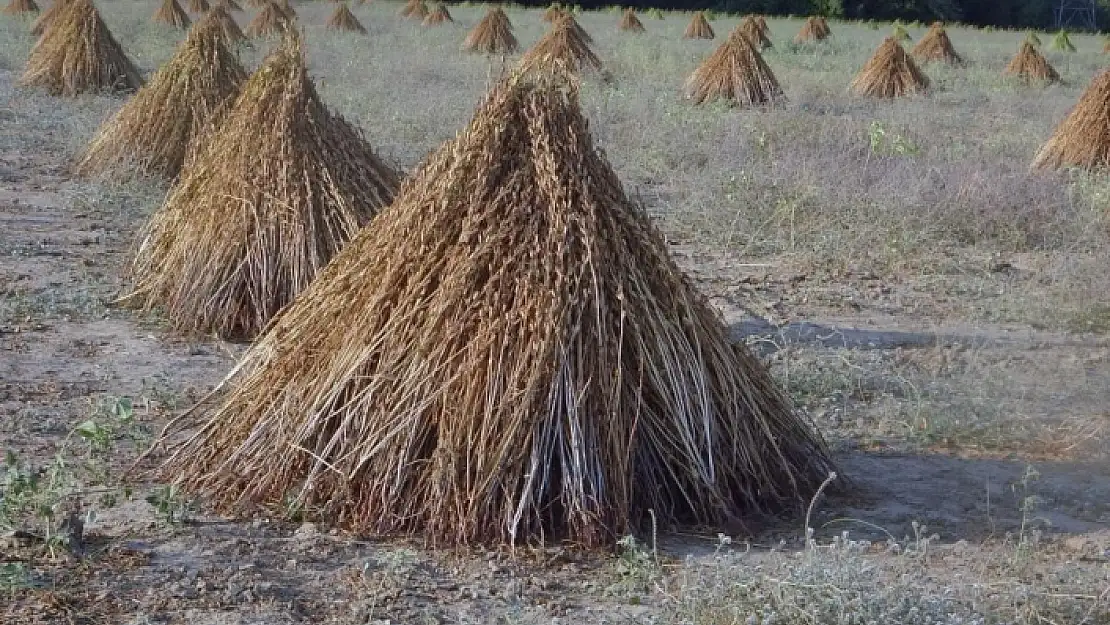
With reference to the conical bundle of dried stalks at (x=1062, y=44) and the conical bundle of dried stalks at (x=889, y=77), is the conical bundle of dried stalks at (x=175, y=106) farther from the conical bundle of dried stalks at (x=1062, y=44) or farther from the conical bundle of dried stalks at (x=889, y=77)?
the conical bundle of dried stalks at (x=1062, y=44)

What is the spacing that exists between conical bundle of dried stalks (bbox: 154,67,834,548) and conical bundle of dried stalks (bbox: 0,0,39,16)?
2130 centimetres

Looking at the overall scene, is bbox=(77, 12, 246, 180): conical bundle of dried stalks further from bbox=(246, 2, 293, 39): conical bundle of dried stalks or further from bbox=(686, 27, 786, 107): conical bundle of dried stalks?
bbox=(246, 2, 293, 39): conical bundle of dried stalks

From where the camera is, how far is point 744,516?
404cm

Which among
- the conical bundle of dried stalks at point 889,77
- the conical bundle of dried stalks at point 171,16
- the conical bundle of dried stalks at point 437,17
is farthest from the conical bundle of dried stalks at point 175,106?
the conical bundle of dried stalks at point 437,17

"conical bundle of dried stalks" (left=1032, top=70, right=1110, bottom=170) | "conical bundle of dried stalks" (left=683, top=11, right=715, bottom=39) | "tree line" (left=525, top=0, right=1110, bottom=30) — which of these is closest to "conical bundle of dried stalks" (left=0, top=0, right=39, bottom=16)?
"conical bundle of dried stalks" (left=683, top=11, right=715, bottom=39)

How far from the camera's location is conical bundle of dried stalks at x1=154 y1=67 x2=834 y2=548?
12.5 ft

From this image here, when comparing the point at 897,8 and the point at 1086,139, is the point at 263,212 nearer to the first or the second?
the point at 1086,139

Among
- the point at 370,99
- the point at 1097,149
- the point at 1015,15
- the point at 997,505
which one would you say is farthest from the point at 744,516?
the point at 1015,15

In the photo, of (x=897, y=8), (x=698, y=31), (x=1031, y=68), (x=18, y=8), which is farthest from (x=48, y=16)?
(x=897, y=8)

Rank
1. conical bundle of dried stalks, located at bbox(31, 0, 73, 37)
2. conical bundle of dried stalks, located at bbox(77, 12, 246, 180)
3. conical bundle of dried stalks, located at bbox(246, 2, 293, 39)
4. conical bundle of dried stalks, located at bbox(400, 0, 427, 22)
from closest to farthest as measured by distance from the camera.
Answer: conical bundle of dried stalks, located at bbox(77, 12, 246, 180) → conical bundle of dried stalks, located at bbox(31, 0, 73, 37) → conical bundle of dried stalks, located at bbox(246, 2, 293, 39) → conical bundle of dried stalks, located at bbox(400, 0, 427, 22)

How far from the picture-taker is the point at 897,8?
41375 millimetres

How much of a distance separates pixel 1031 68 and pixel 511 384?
669 inches

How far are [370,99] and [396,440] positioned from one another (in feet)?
32.0

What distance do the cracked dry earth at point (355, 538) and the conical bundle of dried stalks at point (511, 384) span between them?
0.13 metres
